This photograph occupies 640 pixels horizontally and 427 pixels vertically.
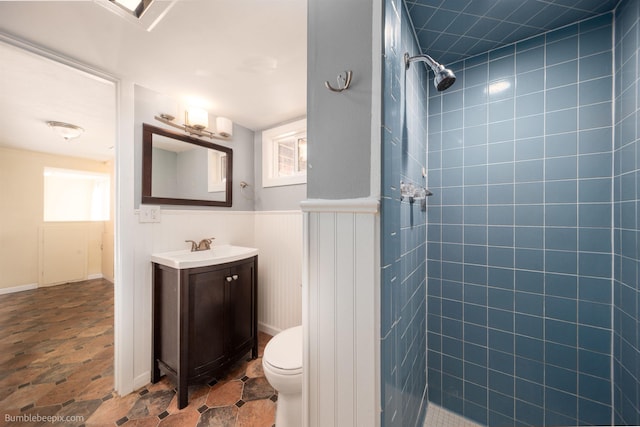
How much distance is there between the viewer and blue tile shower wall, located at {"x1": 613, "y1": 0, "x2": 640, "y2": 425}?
0.91 meters

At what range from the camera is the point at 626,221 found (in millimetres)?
970

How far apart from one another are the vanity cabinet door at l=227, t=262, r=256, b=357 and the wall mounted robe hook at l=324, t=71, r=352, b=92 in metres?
1.44

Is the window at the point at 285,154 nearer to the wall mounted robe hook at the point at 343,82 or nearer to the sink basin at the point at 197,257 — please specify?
the sink basin at the point at 197,257

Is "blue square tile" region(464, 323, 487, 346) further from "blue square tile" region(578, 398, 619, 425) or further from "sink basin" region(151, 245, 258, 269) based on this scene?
"sink basin" region(151, 245, 258, 269)

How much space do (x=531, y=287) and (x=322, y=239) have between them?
4.12ft

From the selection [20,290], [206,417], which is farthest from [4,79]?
[20,290]

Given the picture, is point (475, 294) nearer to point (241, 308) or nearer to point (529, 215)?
point (529, 215)

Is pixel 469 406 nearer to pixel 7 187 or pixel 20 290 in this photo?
pixel 20 290

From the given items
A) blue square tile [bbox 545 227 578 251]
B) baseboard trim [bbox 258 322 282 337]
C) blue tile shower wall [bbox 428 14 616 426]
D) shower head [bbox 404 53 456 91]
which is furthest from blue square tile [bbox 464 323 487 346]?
baseboard trim [bbox 258 322 282 337]

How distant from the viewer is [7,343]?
6.64 feet

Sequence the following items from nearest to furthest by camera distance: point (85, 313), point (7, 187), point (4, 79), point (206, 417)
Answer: point (206, 417)
point (4, 79)
point (85, 313)
point (7, 187)

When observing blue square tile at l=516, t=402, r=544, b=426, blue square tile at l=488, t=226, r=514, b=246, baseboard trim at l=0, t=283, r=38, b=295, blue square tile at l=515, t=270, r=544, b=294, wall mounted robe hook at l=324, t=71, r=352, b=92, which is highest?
wall mounted robe hook at l=324, t=71, r=352, b=92

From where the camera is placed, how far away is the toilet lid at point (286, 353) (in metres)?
1.12

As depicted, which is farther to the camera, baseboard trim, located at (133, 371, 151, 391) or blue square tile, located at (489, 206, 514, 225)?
baseboard trim, located at (133, 371, 151, 391)
